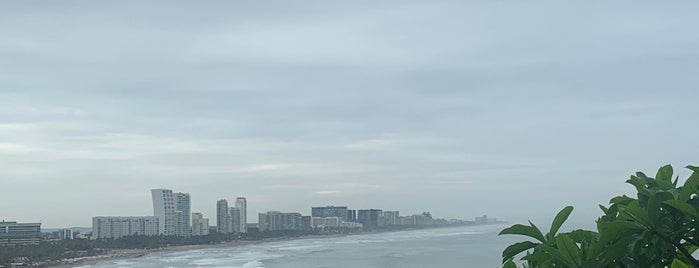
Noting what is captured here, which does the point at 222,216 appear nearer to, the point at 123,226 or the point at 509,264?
the point at 123,226

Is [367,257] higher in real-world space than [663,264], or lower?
lower

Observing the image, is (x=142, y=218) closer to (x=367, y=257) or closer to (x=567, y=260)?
(x=367, y=257)

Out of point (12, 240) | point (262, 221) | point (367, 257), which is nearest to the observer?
point (367, 257)

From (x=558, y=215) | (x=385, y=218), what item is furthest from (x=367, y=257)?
(x=385, y=218)

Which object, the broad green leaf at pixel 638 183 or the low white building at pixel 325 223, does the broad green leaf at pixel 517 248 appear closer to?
the broad green leaf at pixel 638 183

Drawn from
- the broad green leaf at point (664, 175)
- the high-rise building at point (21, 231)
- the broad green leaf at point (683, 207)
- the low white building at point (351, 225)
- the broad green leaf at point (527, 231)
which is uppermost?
the broad green leaf at point (664, 175)

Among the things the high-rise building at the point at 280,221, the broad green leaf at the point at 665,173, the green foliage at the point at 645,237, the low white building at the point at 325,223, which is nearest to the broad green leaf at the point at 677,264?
the green foliage at the point at 645,237

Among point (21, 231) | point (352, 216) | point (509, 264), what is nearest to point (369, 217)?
point (352, 216)
